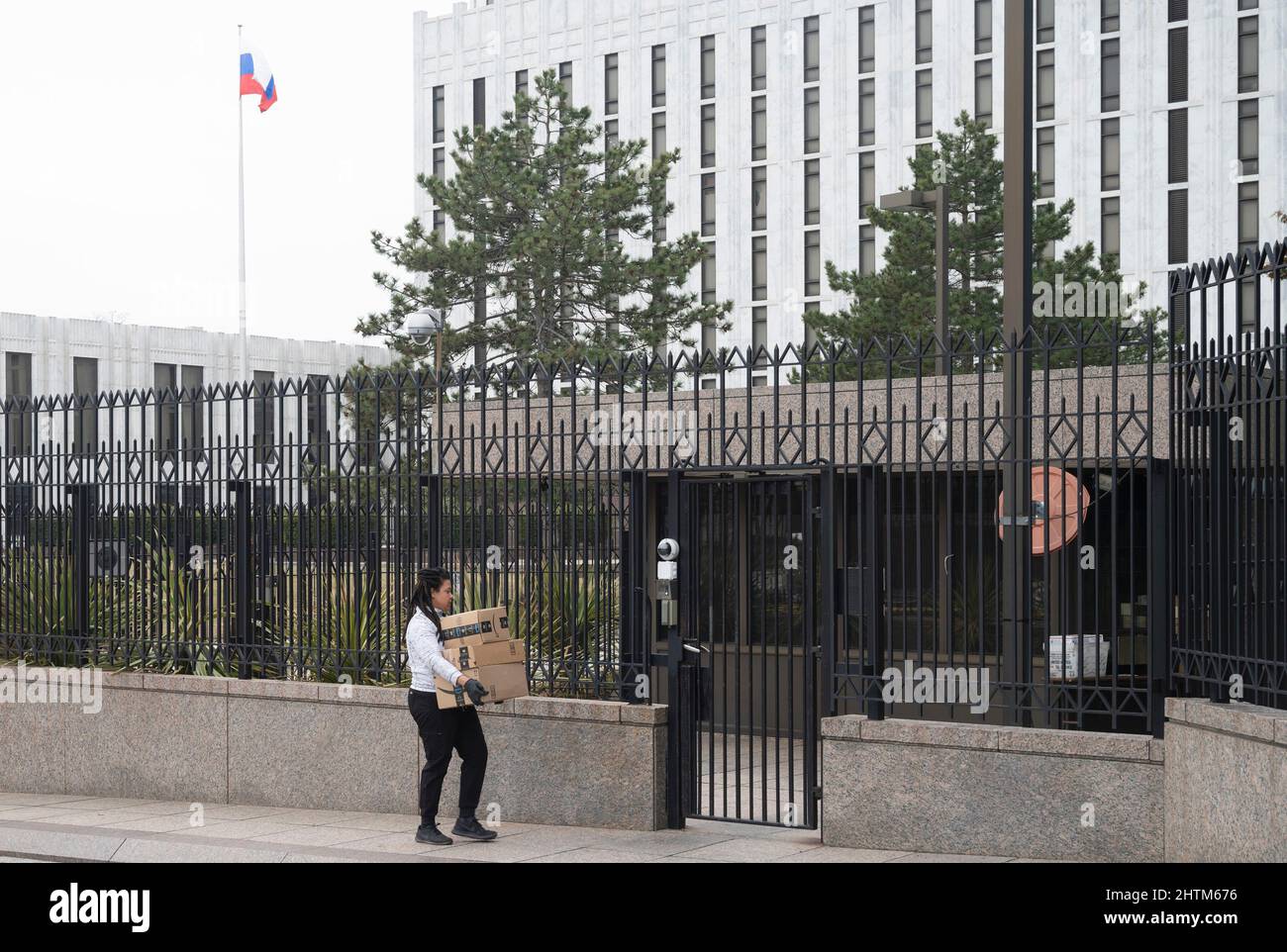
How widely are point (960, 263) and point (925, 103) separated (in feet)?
90.2

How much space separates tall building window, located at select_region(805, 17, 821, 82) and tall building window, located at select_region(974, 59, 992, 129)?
24.9ft

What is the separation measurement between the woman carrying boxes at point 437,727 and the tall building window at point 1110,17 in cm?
5736

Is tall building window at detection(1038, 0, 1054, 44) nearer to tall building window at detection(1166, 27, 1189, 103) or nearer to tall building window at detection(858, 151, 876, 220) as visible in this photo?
tall building window at detection(1166, 27, 1189, 103)

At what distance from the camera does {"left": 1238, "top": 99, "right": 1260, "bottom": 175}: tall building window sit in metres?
58.1

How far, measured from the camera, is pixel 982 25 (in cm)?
6519

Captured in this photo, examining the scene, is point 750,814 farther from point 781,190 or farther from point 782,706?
point 781,190

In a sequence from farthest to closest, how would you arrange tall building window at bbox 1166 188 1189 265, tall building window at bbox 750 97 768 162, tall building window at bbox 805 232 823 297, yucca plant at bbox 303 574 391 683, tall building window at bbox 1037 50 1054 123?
tall building window at bbox 750 97 768 162 → tall building window at bbox 805 232 823 297 → tall building window at bbox 1037 50 1054 123 → tall building window at bbox 1166 188 1189 265 → yucca plant at bbox 303 574 391 683

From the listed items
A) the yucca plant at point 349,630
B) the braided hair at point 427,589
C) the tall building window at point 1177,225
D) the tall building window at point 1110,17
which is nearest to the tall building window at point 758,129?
the tall building window at point 1110,17

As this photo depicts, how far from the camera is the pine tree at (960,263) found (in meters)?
39.8

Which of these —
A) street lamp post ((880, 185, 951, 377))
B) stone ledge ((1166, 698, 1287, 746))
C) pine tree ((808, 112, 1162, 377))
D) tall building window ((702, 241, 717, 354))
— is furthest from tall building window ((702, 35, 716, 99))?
stone ledge ((1166, 698, 1287, 746))

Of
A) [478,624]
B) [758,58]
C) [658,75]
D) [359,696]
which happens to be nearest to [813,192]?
[758,58]

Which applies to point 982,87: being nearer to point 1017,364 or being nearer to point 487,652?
point 1017,364

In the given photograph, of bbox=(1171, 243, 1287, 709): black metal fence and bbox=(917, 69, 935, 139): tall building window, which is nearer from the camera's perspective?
bbox=(1171, 243, 1287, 709): black metal fence
